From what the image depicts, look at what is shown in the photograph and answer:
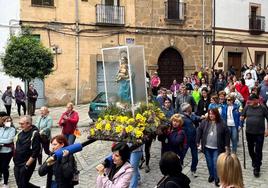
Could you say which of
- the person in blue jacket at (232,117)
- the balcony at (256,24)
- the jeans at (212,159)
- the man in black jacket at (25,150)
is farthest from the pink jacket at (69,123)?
the balcony at (256,24)

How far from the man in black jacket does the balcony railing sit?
15035 millimetres

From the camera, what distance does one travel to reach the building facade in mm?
25797

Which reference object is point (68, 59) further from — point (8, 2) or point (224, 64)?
point (224, 64)

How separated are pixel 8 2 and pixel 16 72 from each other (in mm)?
5301

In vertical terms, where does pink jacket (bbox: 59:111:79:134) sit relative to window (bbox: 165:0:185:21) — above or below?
below

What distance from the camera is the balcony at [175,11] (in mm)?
23578

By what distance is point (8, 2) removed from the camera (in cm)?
1959

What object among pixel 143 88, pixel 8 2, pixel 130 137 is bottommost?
pixel 130 137

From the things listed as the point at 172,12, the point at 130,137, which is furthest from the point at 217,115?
the point at 172,12

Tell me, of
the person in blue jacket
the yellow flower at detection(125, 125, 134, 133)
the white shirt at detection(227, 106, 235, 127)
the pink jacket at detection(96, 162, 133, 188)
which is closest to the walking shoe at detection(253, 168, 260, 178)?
the person in blue jacket

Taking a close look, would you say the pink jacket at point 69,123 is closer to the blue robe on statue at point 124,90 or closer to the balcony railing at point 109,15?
the blue robe on statue at point 124,90

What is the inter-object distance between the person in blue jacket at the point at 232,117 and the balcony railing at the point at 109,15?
12.8 m

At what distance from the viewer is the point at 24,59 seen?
15961mm

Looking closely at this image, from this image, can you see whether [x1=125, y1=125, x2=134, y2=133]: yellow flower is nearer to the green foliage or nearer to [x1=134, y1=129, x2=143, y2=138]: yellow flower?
[x1=134, y1=129, x2=143, y2=138]: yellow flower
